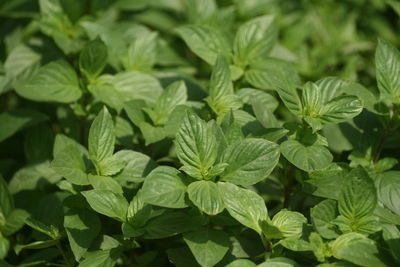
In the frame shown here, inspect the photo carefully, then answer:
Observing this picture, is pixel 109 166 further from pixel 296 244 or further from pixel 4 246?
pixel 296 244

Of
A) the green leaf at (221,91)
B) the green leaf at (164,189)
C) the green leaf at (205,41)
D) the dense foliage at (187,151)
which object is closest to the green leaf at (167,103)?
the dense foliage at (187,151)

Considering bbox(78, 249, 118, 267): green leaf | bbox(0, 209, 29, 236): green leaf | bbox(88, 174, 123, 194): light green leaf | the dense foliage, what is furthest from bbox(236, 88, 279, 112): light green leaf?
bbox(0, 209, 29, 236): green leaf

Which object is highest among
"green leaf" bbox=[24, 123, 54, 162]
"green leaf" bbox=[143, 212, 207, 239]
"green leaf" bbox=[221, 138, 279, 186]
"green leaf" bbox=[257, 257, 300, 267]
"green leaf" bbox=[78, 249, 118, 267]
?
"green leaf" bbox=[221, 138, 279, 186]

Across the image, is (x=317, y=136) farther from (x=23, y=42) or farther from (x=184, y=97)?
(x=23, y=42)

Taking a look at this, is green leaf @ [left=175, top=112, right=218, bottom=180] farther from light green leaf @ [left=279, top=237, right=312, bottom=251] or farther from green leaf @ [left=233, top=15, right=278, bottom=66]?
green leaf @ [left=233, top=15, right=278, bottom=66]

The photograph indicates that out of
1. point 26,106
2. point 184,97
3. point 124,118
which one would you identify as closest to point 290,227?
point 184,97

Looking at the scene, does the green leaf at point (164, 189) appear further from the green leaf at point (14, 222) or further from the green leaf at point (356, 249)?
the green leaf at point (14, 222)
